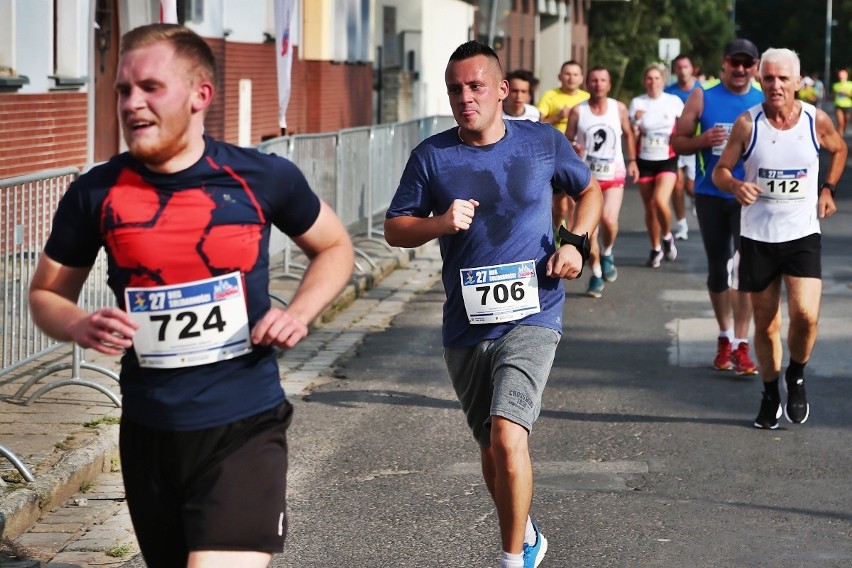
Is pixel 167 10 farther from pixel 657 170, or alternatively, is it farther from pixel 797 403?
pixel 657 170

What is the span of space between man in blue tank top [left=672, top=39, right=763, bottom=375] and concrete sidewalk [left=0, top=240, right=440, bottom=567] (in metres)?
2.41

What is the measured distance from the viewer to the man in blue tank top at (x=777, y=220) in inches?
332

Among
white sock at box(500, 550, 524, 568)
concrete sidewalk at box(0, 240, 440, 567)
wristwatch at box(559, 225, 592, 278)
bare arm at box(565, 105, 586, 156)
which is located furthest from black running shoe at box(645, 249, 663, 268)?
white sock at box(500, 550, 524, 568)

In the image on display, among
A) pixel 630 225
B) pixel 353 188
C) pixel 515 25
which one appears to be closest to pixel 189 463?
pixel 353 188

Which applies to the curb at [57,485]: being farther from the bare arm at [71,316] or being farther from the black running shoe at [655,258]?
the black running shoe at [655,258]

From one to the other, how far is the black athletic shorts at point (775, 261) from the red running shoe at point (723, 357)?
5.77 feet

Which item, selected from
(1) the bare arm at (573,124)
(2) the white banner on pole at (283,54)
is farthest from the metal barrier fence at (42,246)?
(1) the bare arm at (573,124)

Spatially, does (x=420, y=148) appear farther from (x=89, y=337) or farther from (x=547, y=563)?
(x=89, y=337)

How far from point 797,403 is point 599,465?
1488 millimetres

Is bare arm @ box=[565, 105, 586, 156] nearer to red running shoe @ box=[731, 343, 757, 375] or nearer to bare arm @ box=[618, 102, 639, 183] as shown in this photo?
bare arm @ box=[618, 102, 639, 183]

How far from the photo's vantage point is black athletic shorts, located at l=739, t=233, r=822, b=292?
8438 mm

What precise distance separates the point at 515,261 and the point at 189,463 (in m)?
2.03

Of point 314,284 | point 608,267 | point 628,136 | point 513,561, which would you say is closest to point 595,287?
point 608,267

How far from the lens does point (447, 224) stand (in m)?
5.47
